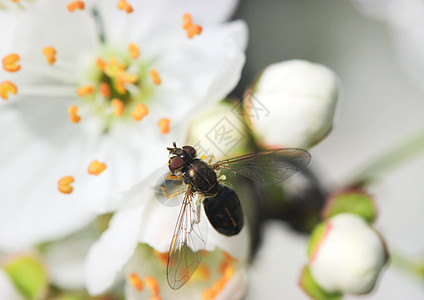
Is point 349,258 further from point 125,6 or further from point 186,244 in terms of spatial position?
point 125,6

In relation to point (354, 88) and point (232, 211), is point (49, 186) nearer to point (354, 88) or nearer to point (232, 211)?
point (232, 211)

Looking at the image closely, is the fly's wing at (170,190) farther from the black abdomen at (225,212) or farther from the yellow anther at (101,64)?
the yellow anther at (101,64)

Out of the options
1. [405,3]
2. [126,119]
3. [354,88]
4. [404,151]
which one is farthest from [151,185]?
[354,88]

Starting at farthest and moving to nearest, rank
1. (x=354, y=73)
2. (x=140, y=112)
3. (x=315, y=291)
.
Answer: (x=354, y=73) < (x=140, y=112) < (x=315, y=291)

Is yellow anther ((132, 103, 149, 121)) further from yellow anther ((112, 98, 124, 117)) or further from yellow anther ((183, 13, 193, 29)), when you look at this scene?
yellow anther ((183, 13, 193, 29))

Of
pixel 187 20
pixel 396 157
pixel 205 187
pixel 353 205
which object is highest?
pixel 187 20

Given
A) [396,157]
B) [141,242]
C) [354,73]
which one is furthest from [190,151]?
[354,73]

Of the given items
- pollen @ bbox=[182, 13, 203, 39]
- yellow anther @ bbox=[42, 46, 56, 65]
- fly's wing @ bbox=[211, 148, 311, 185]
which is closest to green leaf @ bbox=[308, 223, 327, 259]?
fly's wing @ bbox=[211, 148, 311, 185]
